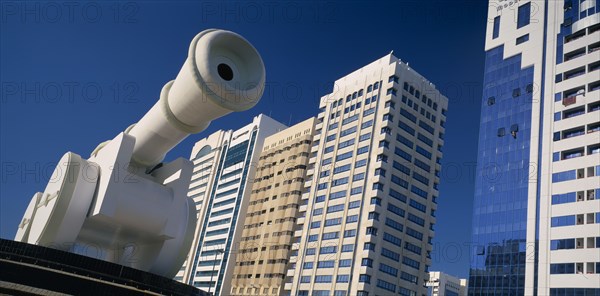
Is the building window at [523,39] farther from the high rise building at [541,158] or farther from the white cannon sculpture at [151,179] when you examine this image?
the white cannon sculpture at [151,179]

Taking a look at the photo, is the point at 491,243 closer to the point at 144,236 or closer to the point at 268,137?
the point at 144,236

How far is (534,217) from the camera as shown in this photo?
5956cm

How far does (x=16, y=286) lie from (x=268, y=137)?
8640 cm

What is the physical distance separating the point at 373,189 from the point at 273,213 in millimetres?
24519

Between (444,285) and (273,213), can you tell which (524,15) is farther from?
(444,285)

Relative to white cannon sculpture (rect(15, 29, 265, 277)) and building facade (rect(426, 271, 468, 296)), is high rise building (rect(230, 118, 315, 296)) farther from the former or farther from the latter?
building facade (rect(426, 271, 468, 296))

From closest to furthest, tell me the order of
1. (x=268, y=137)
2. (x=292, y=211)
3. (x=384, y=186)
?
(x=384, y=186) < (x=292, y=211) < (x=268, y=137)

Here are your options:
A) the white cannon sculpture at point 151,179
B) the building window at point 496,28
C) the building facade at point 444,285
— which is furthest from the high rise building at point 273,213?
the building facade at point 444,285

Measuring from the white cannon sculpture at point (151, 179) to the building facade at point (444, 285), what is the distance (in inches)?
5179

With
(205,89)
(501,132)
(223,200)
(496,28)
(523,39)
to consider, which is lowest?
(205,89)

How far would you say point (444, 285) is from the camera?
152625 millimetres

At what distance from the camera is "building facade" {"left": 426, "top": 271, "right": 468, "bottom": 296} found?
15062cm

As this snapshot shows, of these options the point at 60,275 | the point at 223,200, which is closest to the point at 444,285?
the point at 223,200

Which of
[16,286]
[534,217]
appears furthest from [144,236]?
[534,217]
